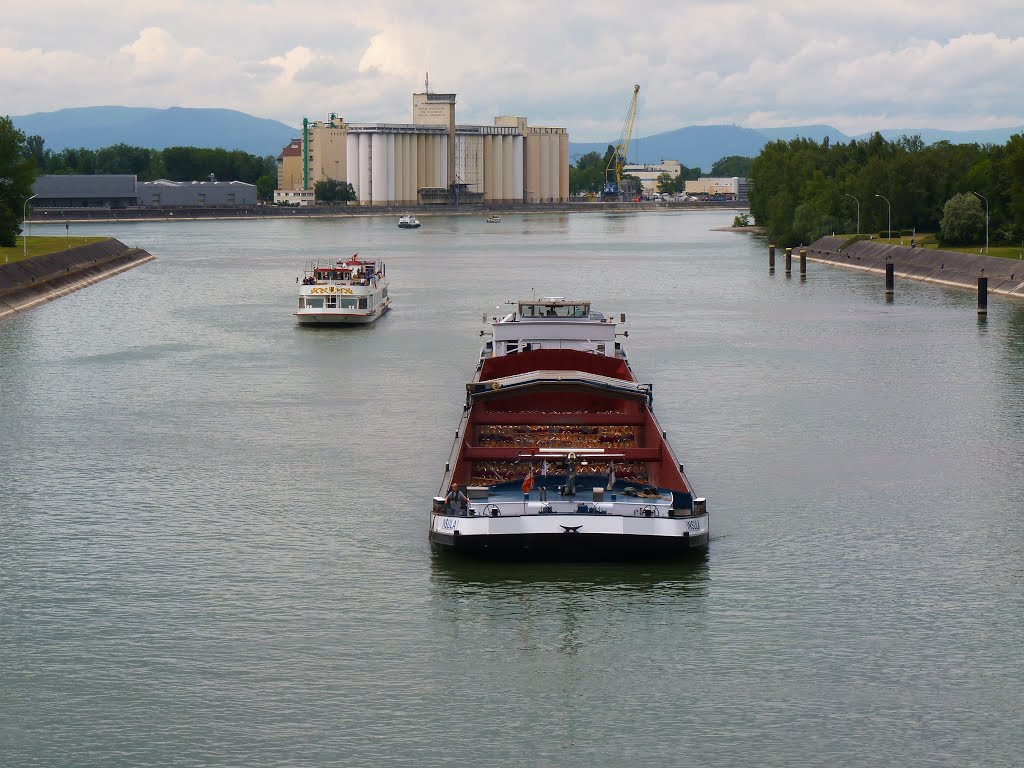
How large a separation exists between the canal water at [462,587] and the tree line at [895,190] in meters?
47.0

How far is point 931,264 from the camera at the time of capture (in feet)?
298

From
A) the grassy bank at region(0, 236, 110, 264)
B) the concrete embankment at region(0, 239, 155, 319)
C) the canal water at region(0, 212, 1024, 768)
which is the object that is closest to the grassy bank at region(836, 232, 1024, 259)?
the canal water at region(0, 212, 1024, 768)

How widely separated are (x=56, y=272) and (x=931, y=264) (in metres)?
53.2

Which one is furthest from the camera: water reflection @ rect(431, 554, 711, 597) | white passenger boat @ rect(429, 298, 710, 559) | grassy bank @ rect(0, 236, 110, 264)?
grassy bank @ rect(0, 236, 110, 264)

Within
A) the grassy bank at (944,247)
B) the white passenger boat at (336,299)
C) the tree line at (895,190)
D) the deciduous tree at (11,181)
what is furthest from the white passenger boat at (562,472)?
the deciduous tree at (11,181)

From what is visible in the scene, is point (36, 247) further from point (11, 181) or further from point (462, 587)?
point (462, 587)

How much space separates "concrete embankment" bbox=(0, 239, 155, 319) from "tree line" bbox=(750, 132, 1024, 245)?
2158 inches

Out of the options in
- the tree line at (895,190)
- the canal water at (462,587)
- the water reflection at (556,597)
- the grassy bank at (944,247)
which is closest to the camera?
the canal water at (462,587)

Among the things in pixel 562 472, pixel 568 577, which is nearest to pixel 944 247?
pixel 562 472

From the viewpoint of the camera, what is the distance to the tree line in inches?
3733

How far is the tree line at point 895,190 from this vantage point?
94.8 metres

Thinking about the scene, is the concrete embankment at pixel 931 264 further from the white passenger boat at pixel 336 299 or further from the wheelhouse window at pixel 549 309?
the white passenger boat at pixel 336 299

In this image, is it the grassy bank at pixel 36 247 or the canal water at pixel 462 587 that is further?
the grassy bank at pixel 36 247

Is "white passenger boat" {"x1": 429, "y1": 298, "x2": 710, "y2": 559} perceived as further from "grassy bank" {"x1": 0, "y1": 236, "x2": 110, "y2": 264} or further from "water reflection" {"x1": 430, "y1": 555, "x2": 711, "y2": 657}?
"grassy bank" {"x1": 0, "y1": 236, "x2": 110, "y2": 264}
